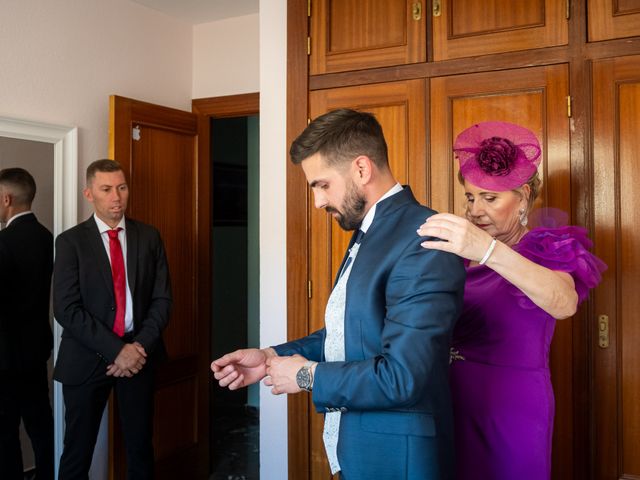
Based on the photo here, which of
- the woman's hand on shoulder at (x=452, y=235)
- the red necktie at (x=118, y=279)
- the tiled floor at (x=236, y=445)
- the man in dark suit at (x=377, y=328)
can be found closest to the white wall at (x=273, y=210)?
the red necktie at (x=118, y=279)

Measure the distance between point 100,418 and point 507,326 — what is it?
7.12ft

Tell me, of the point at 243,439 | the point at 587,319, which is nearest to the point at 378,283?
the point at 587,319

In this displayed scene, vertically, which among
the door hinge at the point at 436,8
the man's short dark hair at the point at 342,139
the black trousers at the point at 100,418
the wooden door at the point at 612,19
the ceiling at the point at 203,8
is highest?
the ceiling at the point at 203,8

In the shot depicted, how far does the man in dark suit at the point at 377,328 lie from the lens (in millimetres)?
1343

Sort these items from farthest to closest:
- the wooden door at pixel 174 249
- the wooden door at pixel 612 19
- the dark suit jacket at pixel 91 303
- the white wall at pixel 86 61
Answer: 1. the wooden door at pixel 174 249
2. the white wall at pixel 86 61
3. the dark suit jacket at pixel 91 303
4. the wooden door at pixel 612 19

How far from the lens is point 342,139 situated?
4.98ft

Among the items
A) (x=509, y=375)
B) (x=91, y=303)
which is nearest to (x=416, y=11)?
(x=509, y=375)

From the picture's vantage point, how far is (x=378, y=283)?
1440 millimetres

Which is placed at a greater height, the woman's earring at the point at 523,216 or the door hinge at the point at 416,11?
the door hinge at the point at 416,11

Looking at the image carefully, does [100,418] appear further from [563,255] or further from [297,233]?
[563,255]

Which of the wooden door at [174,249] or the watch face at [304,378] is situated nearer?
the watch face at [304,378]

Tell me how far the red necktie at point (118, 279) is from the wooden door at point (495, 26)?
178 cm

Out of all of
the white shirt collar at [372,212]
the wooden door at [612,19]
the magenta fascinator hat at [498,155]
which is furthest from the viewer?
the wooden door at [612,19]

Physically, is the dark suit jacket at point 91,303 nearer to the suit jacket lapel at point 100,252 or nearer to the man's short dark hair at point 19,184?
the suit jacket lapel at point 100,252
